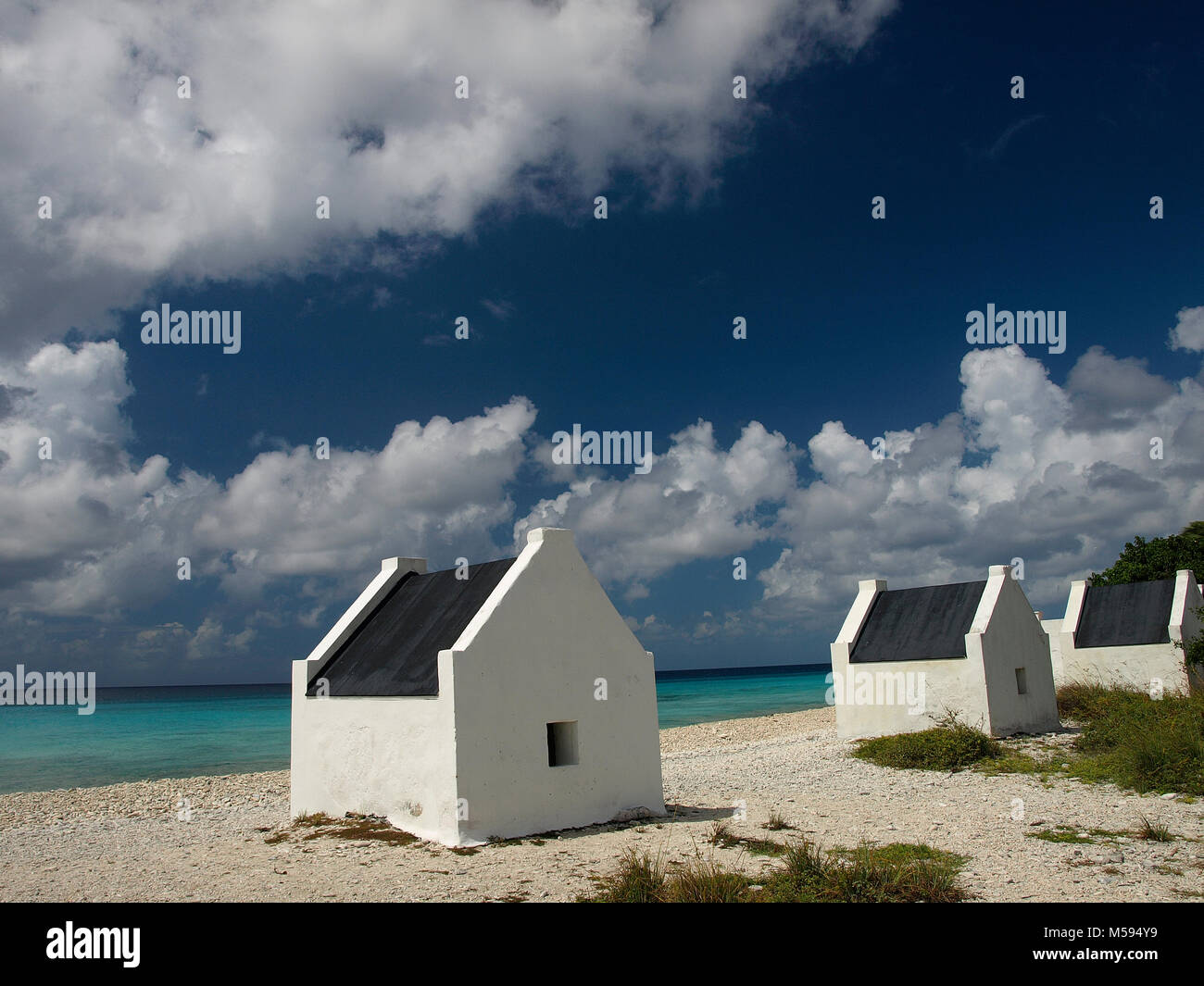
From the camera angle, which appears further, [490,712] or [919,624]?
[919,624]

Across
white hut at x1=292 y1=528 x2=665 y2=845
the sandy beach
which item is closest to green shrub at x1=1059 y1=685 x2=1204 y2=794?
the sandy beach

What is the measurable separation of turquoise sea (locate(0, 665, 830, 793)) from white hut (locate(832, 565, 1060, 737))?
34.6ft

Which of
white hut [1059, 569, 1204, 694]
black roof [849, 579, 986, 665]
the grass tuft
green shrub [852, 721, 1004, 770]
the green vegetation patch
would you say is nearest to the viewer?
the green vegetation patch

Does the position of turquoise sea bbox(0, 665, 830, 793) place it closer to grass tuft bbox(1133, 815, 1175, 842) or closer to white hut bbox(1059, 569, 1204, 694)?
white hut bbox(1059, 569, 1204, 694)

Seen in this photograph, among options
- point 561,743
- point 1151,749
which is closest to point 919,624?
point 1151,749

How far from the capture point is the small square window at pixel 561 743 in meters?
13.6

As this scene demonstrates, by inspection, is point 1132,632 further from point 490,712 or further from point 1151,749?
point 490,712

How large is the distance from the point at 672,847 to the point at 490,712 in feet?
11.1

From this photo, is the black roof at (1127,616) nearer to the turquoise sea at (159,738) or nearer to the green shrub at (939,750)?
the green shrub at (939,750)

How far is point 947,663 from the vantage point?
23625 millimetres

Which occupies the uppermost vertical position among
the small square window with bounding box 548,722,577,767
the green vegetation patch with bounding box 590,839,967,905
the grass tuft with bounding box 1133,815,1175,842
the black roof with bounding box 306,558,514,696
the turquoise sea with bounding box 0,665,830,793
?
the black roof with bounding box 306,558,514,696

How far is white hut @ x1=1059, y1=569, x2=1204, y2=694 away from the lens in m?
29.6
